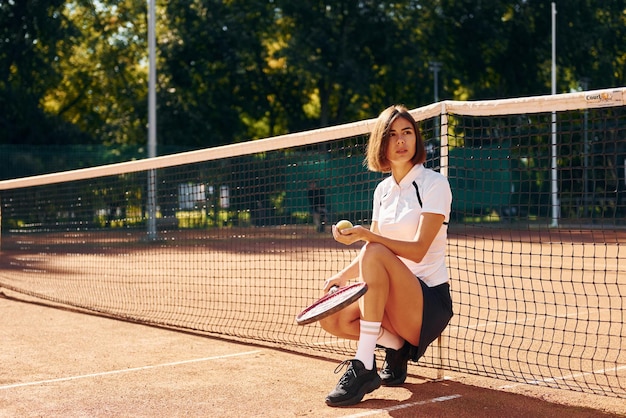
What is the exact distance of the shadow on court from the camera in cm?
476

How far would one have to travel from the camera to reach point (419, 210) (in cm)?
492

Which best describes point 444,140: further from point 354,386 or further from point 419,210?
point 354,386

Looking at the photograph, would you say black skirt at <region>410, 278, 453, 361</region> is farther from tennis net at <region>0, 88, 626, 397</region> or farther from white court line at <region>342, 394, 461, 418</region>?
tennis net at <region>0, 88, 626, 397</region>

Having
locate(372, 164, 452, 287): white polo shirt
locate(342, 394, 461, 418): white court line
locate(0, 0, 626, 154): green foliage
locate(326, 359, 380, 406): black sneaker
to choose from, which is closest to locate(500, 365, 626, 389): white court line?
locate(342, 394, 461, 418): white court line

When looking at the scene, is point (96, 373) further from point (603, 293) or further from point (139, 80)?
point (139, 80)

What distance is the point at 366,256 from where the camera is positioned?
4.73 meters

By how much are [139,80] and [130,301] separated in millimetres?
31433

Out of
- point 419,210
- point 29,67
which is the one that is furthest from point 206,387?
point 29,67

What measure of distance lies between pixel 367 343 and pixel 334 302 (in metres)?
0.31

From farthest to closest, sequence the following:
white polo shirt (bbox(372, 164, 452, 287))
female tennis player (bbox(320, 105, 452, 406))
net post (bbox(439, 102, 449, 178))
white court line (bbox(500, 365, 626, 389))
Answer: net post (bbox(439, 102, 449, 178)), white court line (bbox(500, 365, 626, 389)), white polo shirt (bbox(372, 164, 452, 287)), female tennis player (bbox(320, 105, 452, 406))

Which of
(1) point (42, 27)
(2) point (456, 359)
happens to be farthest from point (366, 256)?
(1) point (42, 27)

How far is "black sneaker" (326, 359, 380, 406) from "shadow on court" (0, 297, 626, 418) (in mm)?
60

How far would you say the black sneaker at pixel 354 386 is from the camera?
4750mm

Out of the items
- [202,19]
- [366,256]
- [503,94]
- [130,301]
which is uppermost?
[202,19]
